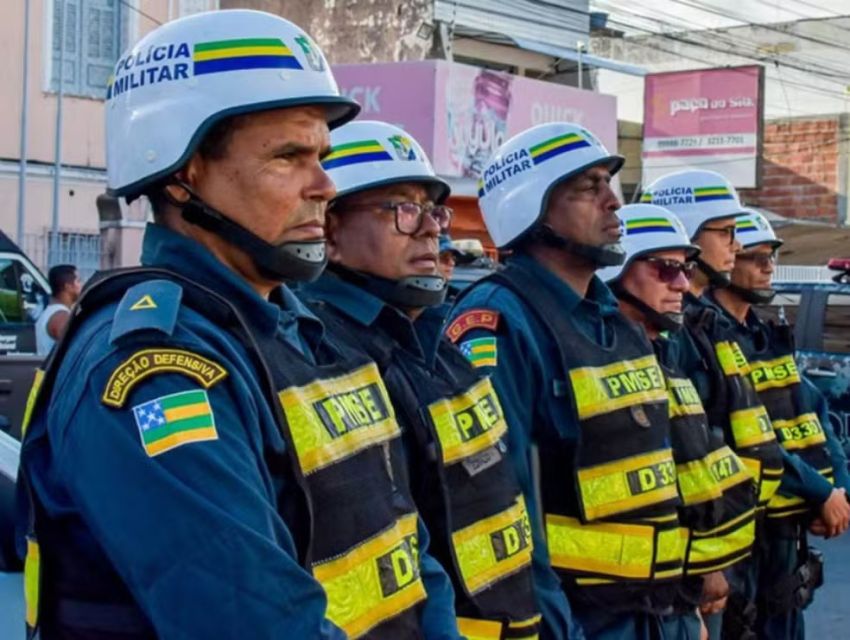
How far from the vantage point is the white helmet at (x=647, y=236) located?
15.4 feet

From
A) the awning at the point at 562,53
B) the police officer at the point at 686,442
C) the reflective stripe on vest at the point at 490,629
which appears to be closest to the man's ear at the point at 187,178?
the reflective stripe on vest at the point at 490,629

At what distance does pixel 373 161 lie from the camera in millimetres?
3312

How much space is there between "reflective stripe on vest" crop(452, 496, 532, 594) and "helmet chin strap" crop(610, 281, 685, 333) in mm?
1607

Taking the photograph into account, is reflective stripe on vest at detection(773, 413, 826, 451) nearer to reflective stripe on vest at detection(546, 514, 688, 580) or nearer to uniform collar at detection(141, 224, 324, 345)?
reflective stripe on vest at detection(546, 514, 688, 580)

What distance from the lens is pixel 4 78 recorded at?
1695cm

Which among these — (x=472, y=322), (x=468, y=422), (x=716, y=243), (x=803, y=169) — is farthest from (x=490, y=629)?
(x=803, y=169)

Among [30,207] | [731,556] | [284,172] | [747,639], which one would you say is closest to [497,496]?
[284,172]

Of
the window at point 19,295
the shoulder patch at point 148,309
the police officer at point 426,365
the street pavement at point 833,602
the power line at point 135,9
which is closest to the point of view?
the shoulder patch at point 148,309

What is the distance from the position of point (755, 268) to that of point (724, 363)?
934 millimetres

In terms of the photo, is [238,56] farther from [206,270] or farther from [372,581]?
[372,581]

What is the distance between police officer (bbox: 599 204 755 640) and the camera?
4289mm

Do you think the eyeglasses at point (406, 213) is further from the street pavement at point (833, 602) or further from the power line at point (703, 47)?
the power line at point (703, 47)

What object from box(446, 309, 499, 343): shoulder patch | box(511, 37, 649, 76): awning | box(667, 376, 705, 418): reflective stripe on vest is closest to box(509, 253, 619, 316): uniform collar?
box(446, 309, 499, 343): shoulder patch

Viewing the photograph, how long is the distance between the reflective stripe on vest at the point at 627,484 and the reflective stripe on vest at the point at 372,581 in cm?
132
